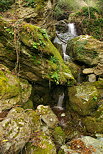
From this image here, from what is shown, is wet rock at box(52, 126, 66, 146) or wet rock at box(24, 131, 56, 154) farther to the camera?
wet rock at box(52, 126, 66, 146)

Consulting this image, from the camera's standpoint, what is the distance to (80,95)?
19.9ft

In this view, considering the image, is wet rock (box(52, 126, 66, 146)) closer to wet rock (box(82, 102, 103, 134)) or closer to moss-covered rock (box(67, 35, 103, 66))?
wet rock (box(82, 102, 103, 134))

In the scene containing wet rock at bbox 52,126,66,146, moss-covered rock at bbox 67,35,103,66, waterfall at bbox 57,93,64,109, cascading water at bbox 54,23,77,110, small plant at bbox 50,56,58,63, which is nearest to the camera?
wet rock at bbox 52,126,66,146

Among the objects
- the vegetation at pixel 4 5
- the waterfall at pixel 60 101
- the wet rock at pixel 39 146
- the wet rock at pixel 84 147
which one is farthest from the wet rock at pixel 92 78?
the vegetation at pixel 4 5

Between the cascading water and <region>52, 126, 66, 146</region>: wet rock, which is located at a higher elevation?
the cascading water

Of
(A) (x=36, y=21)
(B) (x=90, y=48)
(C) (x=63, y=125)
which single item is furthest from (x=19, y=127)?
(B) (x=90, y=48)

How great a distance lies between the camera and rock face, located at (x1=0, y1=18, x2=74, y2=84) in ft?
16.5

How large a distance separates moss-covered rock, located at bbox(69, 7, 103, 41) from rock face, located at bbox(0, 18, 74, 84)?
9707 millimetres

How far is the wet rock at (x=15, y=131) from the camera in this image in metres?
2.93

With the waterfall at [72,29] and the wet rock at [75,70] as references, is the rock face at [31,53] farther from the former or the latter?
the waterfall at [72,29]

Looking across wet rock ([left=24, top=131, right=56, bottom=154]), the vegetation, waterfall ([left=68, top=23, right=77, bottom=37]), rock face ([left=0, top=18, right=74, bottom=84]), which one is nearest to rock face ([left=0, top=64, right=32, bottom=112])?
rock face ([left=0, top=18, right=74, bottom=84])

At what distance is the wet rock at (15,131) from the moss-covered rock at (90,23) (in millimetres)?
12739

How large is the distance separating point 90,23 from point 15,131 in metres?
14.9

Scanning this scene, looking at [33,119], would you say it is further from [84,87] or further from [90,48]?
[90,48]
